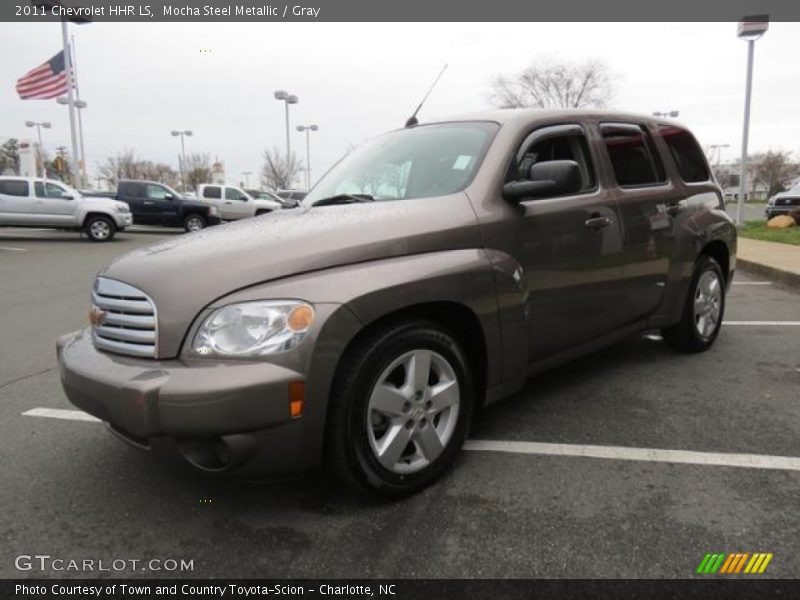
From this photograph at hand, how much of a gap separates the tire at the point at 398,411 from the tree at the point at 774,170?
2577 inches

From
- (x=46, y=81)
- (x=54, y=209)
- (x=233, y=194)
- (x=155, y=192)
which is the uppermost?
(x=46, y=81)

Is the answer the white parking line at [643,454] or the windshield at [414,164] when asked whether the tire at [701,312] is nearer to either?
the white parking line at [643,454]

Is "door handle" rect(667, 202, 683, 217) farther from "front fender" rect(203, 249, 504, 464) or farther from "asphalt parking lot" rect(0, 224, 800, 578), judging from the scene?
"front fender" rect(203, 249, 504, 464)

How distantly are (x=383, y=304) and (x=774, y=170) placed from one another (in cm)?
6975

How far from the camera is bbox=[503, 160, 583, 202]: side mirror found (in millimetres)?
2936

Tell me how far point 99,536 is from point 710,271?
447cm

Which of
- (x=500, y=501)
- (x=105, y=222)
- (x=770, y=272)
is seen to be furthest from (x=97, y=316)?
(x=105, y=222)

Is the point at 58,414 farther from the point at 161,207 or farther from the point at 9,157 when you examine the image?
the point at 9,157

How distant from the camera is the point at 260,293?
2270mm

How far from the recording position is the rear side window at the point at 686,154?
4488 mm

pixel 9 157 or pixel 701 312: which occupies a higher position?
pixel 9 157

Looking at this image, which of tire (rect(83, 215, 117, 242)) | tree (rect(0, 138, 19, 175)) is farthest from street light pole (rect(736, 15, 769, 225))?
tree (rect(0, 138, 19, 175))

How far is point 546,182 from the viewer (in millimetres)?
2934

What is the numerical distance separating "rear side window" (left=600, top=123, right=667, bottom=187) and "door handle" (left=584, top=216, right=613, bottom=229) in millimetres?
378
